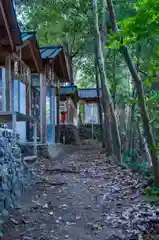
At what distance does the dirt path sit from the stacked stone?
204 mm

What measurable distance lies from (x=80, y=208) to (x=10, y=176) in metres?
1.47

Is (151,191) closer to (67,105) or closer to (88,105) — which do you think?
(67,105)

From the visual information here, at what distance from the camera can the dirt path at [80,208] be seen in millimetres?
4391

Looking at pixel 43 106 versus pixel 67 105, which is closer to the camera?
pixel 43 106

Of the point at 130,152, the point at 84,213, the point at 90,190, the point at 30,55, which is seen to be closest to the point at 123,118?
the point at 130,152

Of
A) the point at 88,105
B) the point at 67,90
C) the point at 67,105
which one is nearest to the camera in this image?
the point at 67,90

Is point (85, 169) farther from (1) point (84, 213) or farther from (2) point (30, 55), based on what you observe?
(2) point (30, 55)

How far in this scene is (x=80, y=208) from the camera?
5641 millimetres

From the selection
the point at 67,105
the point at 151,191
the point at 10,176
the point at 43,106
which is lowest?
the point at 151,191

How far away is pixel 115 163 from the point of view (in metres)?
10.2

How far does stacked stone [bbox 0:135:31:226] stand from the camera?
504cm

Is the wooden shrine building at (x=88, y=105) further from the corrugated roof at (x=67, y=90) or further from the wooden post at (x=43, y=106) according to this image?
the wooden post at (x=43, y=106)

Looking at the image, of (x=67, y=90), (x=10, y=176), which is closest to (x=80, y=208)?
(x=10, y=176)

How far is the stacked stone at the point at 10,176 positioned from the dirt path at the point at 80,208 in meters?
0.20
